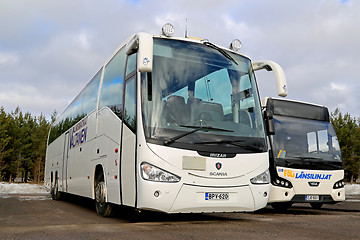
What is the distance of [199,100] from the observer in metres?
6.89

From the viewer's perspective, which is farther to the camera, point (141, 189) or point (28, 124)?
point (28, 124)

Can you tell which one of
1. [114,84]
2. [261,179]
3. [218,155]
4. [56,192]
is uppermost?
[114,84]

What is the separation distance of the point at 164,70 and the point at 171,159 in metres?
1.59

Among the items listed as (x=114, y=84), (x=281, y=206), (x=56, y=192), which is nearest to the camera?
(x=114, y=84)

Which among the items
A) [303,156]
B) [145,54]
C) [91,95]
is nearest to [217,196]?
[145,54]

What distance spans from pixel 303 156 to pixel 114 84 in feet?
16.6

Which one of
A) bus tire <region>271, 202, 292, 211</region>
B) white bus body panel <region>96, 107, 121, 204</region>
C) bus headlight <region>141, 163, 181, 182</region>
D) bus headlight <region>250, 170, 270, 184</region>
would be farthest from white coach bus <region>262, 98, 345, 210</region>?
bus headlight <region>141, 163, 181, 182</region>

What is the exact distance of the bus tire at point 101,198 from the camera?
811 cm

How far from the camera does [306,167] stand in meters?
9.81

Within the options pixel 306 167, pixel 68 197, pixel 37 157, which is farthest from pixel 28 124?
pixel 306 167

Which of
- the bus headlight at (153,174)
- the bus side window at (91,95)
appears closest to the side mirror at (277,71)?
the bus headlight at (153,174)

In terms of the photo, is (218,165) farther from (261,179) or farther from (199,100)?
(199,100)

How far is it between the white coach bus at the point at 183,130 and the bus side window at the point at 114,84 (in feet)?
0.09

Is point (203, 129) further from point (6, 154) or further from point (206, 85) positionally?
point (6, 154)
